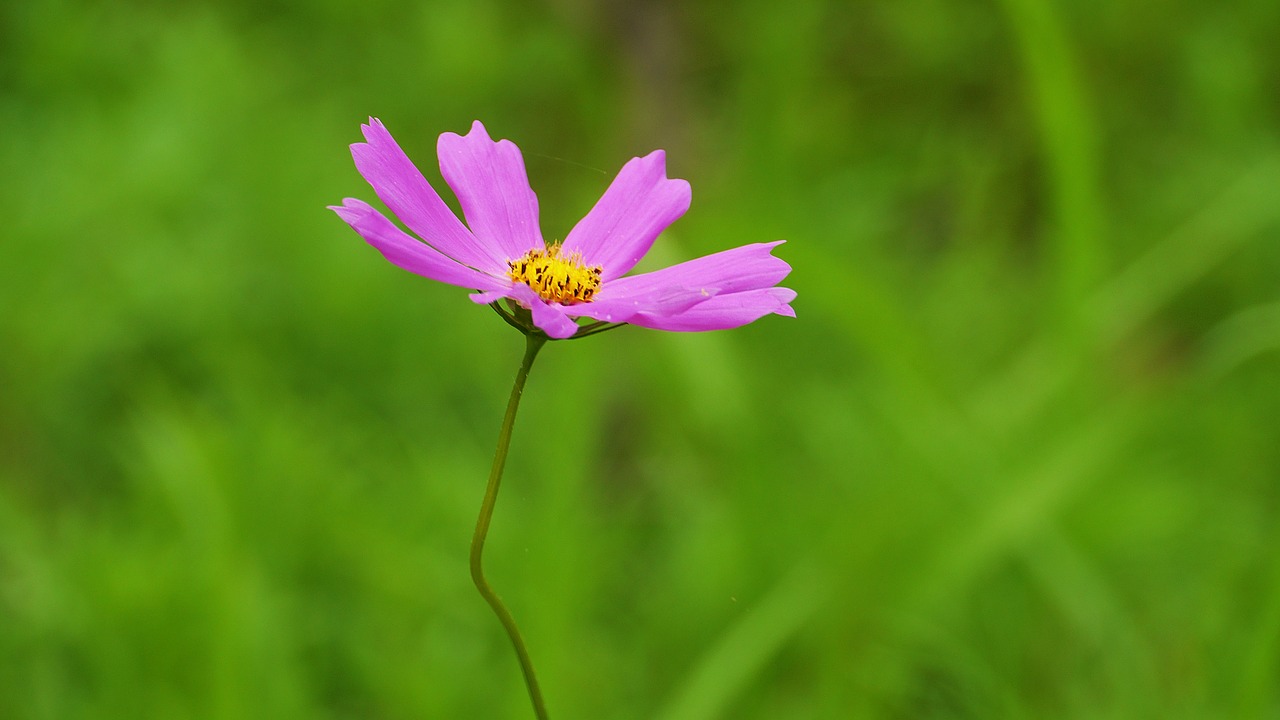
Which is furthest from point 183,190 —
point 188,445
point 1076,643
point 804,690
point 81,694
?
point 1076,643

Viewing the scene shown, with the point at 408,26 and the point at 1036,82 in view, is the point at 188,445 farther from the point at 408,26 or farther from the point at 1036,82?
the point at 408,26

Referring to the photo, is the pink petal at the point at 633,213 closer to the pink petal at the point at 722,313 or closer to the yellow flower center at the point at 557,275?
the yellow flower center at the point at 557,275

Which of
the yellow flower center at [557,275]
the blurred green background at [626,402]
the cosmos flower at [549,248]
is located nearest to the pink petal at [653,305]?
the cosmos flower at [549,248]

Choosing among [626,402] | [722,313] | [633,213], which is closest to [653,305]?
[722,313]

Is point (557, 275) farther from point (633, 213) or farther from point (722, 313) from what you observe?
point (722, 313)

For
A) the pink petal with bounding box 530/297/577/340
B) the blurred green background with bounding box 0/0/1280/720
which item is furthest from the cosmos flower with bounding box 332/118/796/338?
the blurred green background with bounding box 0/0/1280/720
